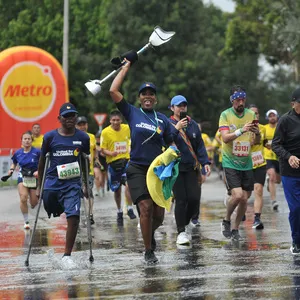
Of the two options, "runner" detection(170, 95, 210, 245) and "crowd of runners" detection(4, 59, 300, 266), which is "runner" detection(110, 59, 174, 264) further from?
"runner" detection(170, 95, 210, 245)

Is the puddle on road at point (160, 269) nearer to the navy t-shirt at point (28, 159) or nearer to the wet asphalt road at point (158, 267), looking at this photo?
the wet asphalt road at point (158, 267)

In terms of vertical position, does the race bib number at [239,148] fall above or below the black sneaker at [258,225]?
above

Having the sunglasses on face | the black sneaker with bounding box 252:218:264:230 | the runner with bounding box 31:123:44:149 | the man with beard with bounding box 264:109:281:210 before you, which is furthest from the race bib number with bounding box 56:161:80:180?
the runner with bounding box 31:123:44:149

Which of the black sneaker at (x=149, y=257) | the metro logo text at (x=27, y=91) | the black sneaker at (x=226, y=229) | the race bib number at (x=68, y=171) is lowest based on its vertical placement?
the black sneaker at (x=226, y=229)

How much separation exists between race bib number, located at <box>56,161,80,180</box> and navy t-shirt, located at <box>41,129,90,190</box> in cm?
4

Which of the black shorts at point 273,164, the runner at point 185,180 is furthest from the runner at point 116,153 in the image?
the runner at point 185,180

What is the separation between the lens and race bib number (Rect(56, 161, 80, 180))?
10820 millimetres

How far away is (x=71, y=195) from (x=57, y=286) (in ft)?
5.99

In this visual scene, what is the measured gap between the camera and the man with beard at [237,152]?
43.1ft

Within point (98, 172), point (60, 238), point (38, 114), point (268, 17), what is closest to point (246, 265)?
point (60, 238)

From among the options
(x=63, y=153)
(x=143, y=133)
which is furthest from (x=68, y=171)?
(x=143, y=133)

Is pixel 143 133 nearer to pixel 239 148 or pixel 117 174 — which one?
pixel 239 148

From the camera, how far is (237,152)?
43.8 ft

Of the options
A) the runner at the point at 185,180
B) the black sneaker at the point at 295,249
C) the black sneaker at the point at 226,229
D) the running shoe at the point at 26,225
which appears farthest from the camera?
the running shoe at the point at 26,225
